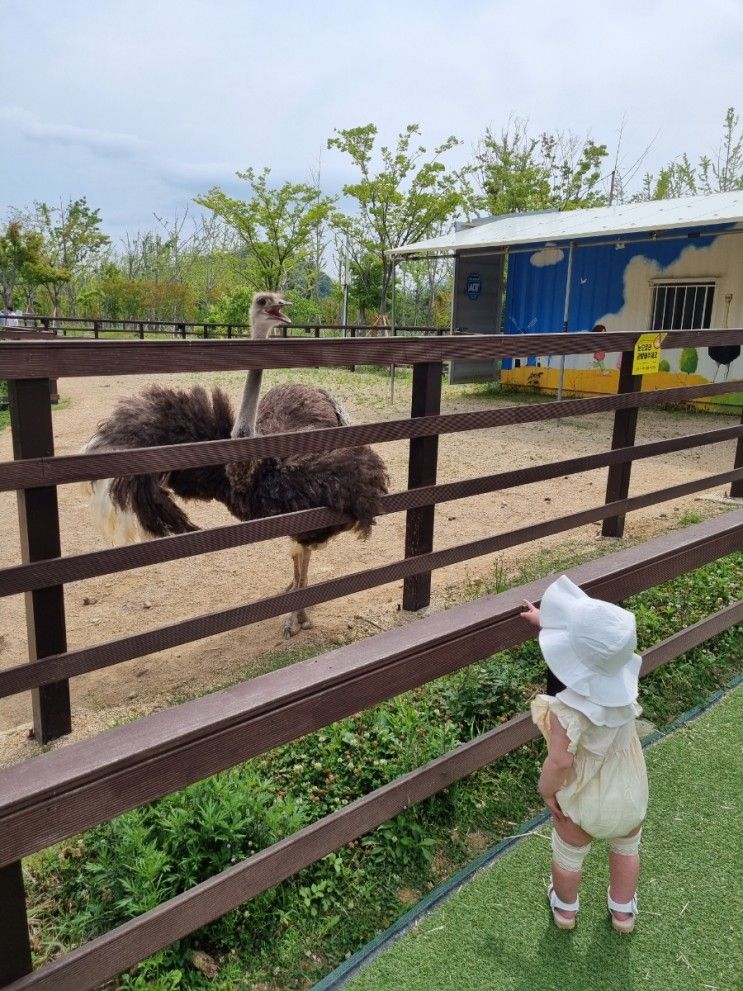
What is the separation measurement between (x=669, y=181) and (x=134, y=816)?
100 ft

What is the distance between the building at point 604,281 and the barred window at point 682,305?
0.01m

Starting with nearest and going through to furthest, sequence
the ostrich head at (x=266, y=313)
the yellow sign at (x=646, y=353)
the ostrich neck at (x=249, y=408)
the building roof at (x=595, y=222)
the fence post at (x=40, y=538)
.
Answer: the fence post at (x=40, y=538) < the ostrich neck at (x=249, y=408) < the yellow sign at (x=646, y=353) < the ostrich head at (x=266, y=313) < the building roof at (x=595, y=222)

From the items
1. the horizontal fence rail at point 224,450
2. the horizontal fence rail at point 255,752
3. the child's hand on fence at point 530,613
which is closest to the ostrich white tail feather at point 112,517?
the horizontal fence rail at point 224,450

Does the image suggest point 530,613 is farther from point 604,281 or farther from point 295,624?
point 604,281

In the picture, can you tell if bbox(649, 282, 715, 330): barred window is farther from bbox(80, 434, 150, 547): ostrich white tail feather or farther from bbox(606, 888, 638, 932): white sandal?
bbox(606, 888, 638, 932): white sandal

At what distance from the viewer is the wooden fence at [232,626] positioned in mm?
1476

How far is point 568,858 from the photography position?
194 centimetres

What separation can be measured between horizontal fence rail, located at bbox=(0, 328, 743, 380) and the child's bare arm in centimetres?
133

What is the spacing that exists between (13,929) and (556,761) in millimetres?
1077

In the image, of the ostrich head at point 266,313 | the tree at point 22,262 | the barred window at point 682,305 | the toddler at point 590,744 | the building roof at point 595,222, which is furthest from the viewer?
the tree at point 22,262

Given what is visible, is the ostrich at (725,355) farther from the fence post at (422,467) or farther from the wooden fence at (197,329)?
the fence post at (422,467)

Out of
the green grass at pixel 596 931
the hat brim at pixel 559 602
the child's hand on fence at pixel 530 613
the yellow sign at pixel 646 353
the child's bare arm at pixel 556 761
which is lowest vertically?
the green grass at pixel 596 931

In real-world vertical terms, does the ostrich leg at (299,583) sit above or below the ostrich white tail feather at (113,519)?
below

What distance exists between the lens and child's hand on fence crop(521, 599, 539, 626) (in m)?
2.16
